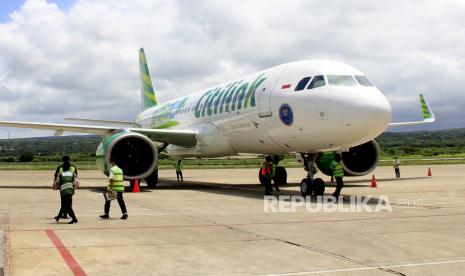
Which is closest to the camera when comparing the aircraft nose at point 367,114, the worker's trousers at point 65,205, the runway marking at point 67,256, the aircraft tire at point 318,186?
the runway marking at point 67,256

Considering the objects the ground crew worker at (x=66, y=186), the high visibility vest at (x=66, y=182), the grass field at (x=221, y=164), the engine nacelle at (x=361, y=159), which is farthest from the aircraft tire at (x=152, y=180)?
the grass field at (x=221, y=164)

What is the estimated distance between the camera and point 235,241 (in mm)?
7934

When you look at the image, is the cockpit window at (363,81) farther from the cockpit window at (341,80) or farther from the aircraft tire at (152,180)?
the aircraft tire at (152,180)

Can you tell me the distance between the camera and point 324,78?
14359 millimetres

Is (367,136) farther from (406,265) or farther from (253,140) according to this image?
(406,265)

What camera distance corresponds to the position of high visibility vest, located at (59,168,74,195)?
10445 millimetres

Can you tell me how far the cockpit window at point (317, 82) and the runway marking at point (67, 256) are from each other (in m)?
8.16

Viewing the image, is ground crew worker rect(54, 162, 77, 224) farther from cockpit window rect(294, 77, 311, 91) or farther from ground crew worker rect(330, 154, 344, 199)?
ground crew worker rect(330, 154, 344, 199)

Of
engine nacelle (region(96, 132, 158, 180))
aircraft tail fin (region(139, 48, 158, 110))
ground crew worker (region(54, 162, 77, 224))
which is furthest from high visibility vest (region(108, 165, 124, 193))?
aircraft tail fin (region(139, 48, 158, 110))

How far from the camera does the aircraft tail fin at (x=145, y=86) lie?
32312 mm

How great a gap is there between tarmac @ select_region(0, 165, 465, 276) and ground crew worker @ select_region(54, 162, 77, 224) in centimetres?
40

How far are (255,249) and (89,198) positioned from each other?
962 cm

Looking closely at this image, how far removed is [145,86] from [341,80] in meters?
20.7

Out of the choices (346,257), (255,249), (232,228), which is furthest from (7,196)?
(346,257)
